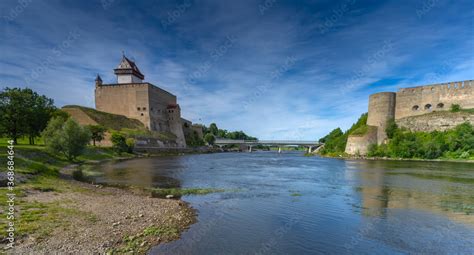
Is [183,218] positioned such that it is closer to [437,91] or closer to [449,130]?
[449,130]

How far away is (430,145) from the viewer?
36.4 meters

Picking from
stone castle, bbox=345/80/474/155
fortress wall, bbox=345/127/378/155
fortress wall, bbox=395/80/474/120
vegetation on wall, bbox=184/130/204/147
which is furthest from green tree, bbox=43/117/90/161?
vegetation on wall, bbox=184/130/204/147

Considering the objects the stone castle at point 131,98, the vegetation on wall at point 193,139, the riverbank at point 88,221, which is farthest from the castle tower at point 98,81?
the riverbank at point 88,221

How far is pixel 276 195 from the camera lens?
12.2 m

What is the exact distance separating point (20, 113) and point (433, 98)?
63.1 m

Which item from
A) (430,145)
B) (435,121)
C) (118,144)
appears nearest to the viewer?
(430,145)

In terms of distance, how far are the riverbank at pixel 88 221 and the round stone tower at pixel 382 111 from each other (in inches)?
1904

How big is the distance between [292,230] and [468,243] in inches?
181

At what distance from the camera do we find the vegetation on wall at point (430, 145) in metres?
33.7

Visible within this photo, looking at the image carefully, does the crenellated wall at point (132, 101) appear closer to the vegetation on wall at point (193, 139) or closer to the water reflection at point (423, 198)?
the vegetation on wall at point (193, 139)

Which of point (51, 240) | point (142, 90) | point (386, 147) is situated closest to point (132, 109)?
point (142, 90)

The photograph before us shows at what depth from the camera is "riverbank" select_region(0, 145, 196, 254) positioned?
521cm

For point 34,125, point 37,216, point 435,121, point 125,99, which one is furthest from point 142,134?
point 435,121

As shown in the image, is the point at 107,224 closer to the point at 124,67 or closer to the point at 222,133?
the point at 124,67
